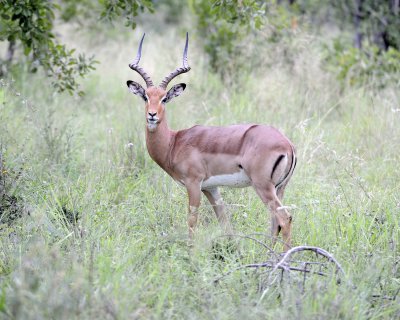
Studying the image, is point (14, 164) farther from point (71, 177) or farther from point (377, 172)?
point (377, 172)

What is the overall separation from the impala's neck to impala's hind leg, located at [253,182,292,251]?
904 mm

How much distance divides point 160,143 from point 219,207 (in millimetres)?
Result: 706

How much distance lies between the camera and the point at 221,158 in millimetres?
5234

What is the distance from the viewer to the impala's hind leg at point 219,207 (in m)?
5.06

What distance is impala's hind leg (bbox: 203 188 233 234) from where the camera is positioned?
506 centimetres

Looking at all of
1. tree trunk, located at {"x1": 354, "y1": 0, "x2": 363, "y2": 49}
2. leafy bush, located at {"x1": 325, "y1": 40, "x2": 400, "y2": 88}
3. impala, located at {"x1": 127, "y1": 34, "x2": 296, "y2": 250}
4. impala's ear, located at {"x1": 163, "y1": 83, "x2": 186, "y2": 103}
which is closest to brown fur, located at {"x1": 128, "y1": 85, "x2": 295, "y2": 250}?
impala, located at {"x1": 127, "y1": 34, "x2": 296, "y2": 250}

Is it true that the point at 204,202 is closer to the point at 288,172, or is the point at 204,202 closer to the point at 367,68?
the point at 288,172

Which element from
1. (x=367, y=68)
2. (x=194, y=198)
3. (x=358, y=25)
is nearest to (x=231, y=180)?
(x=194, y=198)

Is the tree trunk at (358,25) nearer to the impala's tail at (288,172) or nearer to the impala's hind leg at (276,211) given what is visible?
the impala's tail at (288,172)

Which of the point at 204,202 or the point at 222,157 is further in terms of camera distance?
the point at 204,202

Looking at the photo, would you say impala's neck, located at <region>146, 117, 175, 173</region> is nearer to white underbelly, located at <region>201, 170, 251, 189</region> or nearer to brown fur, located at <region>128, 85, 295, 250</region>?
brown fur, located at <region>128, 85, 295, 250</region>

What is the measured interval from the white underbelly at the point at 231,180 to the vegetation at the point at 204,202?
214mm

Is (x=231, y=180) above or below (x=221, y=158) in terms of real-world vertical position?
below

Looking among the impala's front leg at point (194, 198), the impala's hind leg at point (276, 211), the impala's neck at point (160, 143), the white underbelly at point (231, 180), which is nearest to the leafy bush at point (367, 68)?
the impala's neck at point (160, 143)
